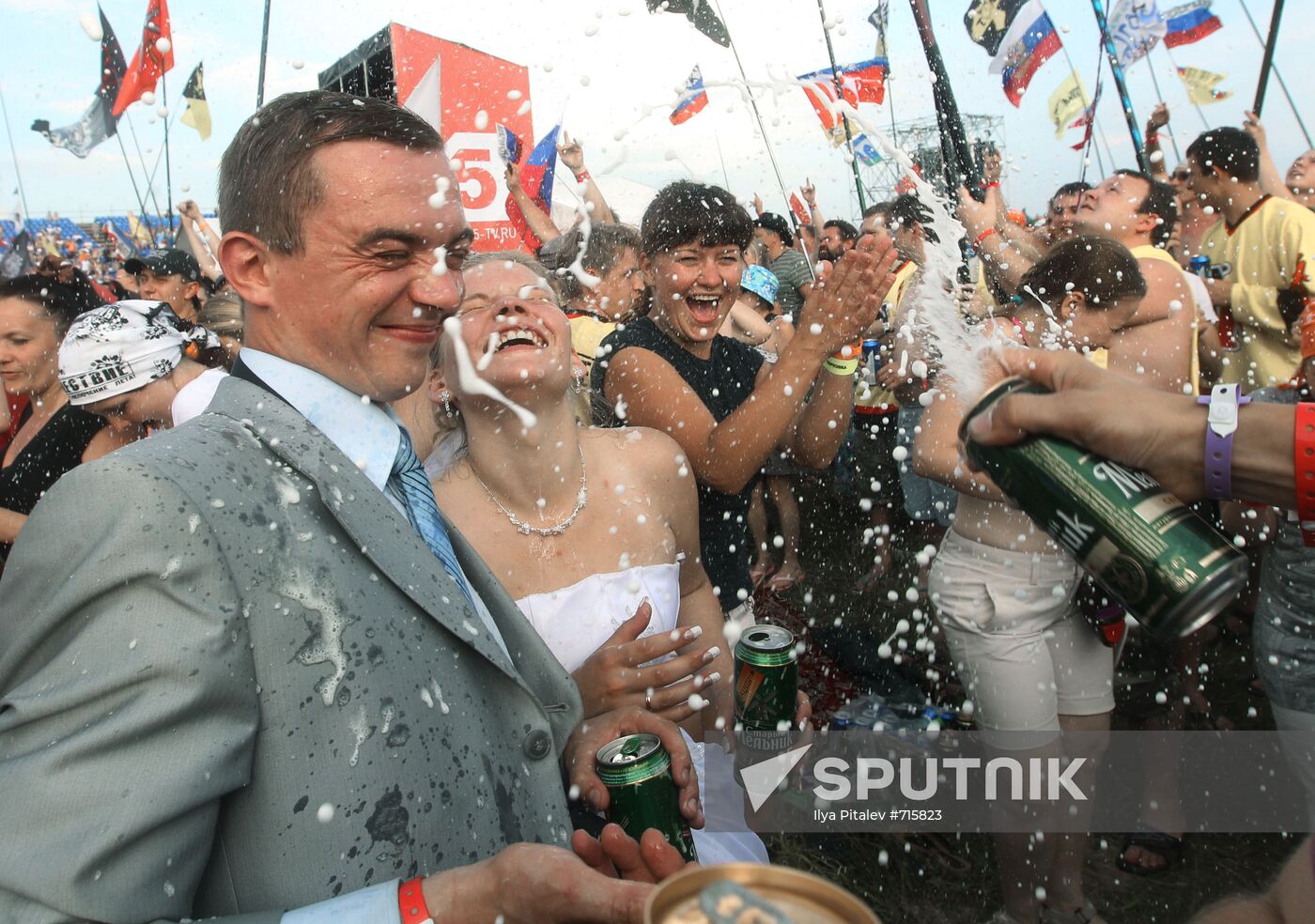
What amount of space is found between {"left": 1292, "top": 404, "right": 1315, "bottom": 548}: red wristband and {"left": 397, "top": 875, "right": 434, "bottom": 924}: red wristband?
1.63 m

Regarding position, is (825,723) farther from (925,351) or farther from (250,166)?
(250,166)

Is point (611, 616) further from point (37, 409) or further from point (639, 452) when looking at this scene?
point (37, 409)

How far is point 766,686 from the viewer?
2.12 metres

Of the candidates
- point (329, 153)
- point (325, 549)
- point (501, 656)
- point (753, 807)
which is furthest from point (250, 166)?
point (753, 807)

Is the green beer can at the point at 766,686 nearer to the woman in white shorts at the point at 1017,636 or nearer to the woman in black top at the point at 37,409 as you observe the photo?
the woman in white shorts at the point at 1017,636

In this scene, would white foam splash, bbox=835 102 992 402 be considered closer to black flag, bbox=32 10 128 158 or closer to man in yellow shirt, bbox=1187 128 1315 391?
man in yellow shirt, bbox=1187 128 1315 391

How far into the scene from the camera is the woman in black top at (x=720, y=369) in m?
2.93

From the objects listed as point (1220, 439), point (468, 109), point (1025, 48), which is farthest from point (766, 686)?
point (1025, 48)

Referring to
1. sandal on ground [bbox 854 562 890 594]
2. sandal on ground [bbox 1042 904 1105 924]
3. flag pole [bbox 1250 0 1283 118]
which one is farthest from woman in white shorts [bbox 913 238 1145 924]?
flag pole [bbox 1250 0 1283 118]

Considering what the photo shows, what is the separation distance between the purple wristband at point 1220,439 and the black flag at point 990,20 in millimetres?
6926

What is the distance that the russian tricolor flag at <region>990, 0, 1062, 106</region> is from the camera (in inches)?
276

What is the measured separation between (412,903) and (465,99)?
589 centimetres

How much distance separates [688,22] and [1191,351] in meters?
3.06

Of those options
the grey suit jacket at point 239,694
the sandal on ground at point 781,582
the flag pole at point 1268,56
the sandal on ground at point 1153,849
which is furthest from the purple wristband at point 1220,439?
the flag pole at point 1268,56
